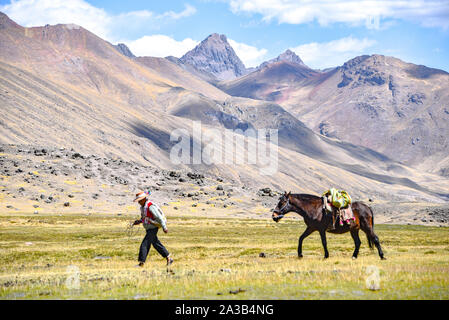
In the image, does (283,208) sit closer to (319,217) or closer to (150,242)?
(319,217)

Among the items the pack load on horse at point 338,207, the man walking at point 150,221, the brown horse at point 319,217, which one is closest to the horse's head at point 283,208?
the brown horse at point 319,217

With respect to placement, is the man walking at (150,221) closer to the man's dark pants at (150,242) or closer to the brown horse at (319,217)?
the man's dark pants at (150,242)

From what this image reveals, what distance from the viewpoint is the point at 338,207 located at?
854 inches

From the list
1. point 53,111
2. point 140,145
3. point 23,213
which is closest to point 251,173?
point 140,145

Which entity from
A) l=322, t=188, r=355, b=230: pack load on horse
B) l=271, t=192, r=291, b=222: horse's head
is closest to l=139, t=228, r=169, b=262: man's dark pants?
l=271, t=192, r=291, b=222: horse's head

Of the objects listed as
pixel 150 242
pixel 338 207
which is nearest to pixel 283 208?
pixel 338 207

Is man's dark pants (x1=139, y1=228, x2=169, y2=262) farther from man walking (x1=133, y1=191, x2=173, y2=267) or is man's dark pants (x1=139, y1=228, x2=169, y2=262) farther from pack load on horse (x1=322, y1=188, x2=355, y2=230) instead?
pack load on horse (x1=322, y1=188, x2=355, y2=230)

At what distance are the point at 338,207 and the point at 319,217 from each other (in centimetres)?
93

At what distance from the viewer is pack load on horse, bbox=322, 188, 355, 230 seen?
2166 centimetres

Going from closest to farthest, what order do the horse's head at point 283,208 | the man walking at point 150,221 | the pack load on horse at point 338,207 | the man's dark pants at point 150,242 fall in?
the man walking at point 150,221, the man's dark pants at point 150,242, the pack load on horse at point 338,207, the horse's head at point 283,208

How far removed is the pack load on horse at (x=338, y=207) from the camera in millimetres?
21656

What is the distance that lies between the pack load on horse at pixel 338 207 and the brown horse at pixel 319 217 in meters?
0.20

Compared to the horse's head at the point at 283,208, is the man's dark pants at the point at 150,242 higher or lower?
lower
